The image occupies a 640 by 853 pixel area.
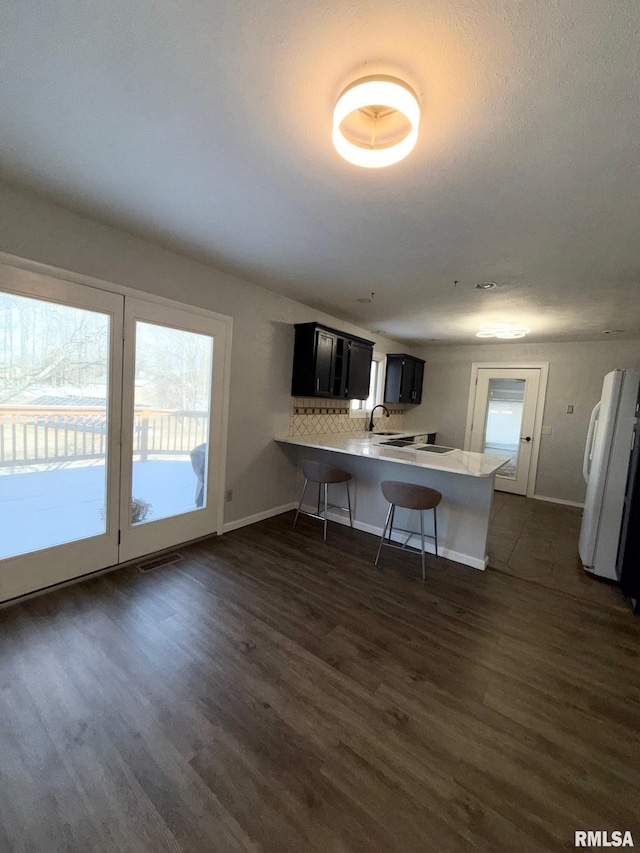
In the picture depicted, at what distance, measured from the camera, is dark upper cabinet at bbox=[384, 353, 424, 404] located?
19.1 ft

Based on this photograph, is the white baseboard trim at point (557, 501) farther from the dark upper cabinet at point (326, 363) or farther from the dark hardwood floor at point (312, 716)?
the dark upper cabinet at point (326, 363)

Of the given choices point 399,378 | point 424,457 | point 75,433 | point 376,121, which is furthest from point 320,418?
point 376,121

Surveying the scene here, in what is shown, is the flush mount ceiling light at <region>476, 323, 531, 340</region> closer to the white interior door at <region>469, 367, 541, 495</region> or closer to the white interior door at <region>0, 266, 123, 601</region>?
the white interior door at <region>469, 367, 541, 495</region>

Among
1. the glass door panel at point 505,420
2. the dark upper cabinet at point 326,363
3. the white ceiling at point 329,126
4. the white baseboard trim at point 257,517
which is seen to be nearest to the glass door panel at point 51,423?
the white ceiling at point 329,126

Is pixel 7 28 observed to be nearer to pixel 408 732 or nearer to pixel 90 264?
pixel 90 264

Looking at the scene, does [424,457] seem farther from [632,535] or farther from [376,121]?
[376,121]

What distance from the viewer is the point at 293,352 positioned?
408 cm

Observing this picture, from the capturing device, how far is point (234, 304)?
3.33 m

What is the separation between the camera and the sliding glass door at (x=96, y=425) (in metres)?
2.15

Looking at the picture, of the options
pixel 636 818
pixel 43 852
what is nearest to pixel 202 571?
pixel 43 852

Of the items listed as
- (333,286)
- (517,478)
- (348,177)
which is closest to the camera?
(348,177)

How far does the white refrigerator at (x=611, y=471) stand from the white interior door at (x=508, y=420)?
2377mm

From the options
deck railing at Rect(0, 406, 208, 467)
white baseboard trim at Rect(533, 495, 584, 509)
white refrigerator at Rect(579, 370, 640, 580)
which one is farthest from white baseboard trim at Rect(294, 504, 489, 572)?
white baseboard trim at Rect(533, 495, 584, 509)

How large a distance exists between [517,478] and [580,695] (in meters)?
4.32
